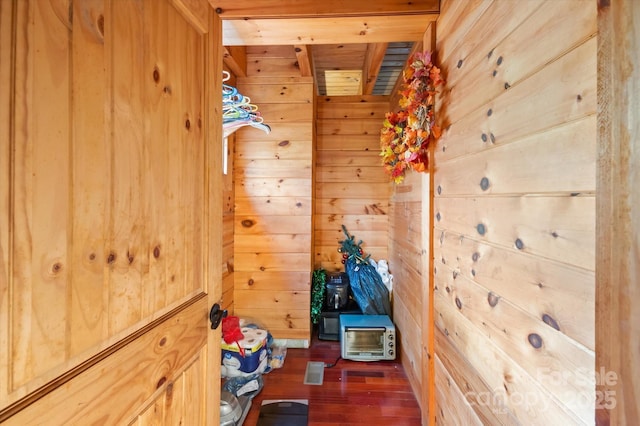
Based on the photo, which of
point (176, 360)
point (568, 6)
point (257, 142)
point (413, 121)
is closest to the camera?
point (568, 6)

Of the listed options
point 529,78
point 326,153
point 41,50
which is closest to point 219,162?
point 41,50

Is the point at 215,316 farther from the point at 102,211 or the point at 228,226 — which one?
the point at 228,226

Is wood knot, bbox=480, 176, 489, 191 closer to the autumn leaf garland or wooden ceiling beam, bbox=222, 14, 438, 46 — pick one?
the autumn leaf garland

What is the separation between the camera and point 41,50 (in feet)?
1.53

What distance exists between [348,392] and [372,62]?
8.60 feet

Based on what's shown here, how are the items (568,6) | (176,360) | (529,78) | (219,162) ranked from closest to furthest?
(568,6) → (529,78) → (176,360) → (219,162)

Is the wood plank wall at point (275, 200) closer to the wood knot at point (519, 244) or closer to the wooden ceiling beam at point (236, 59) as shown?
the wooden ceiling beam at point (236, 59)

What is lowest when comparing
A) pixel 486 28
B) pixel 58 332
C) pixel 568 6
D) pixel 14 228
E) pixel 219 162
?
pixel 58 332

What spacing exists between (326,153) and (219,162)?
2.01m

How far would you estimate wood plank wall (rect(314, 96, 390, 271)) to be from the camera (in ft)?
9.55

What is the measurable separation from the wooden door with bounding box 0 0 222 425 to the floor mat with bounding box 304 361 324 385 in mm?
1235

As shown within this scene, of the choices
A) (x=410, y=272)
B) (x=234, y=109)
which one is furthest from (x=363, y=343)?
(x=234, y=109)

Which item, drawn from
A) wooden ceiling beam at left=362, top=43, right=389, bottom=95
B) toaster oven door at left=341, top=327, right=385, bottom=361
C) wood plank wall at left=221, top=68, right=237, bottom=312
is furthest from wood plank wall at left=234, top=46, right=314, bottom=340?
wooden ceiling beam at left=362, top=43, right=389, bottom=95

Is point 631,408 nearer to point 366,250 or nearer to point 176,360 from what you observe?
point 176,360
